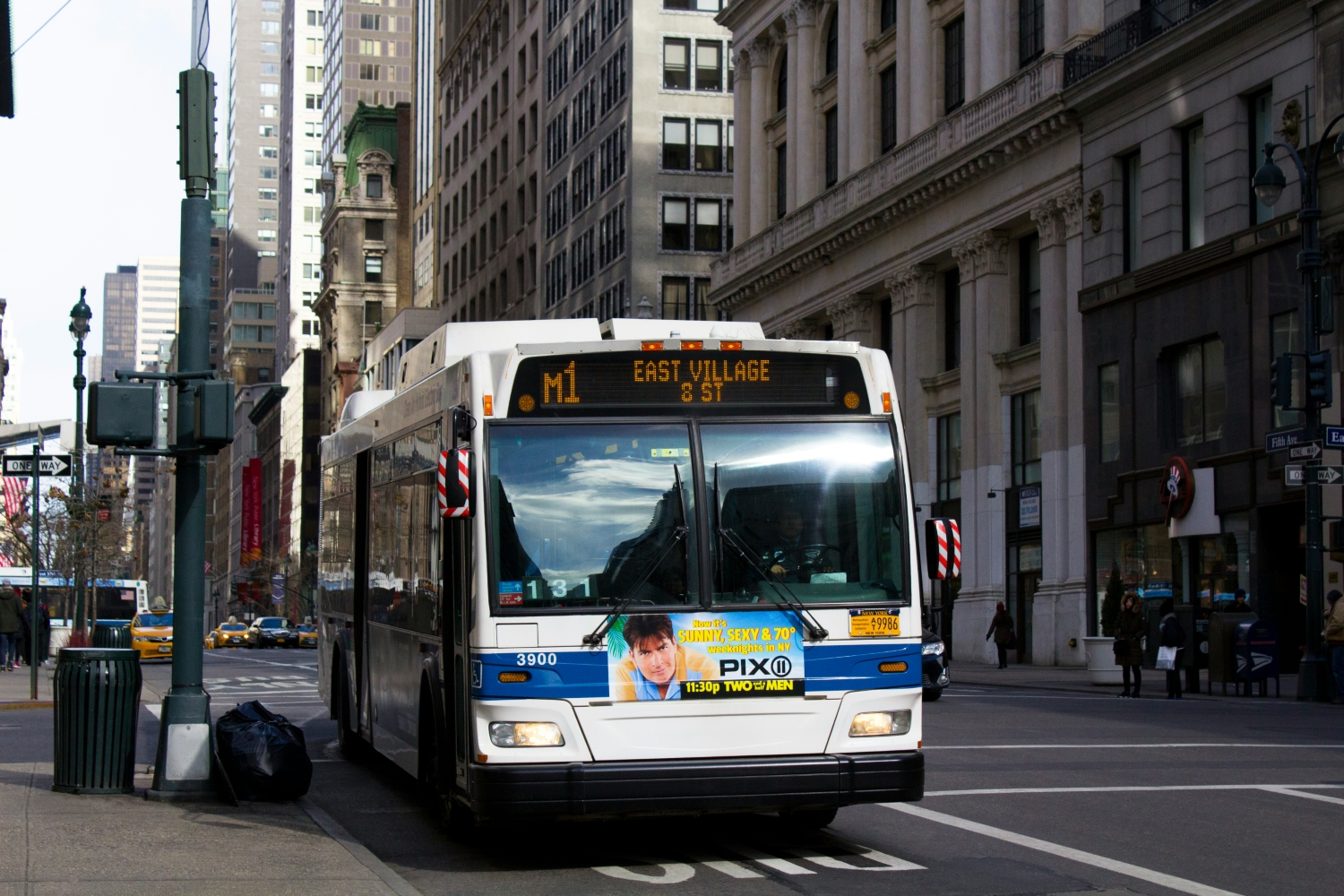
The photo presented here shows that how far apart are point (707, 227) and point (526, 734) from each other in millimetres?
62907

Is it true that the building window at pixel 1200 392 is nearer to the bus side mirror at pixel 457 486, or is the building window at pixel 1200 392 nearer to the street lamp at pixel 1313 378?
the street lamp at pixel 1313 378

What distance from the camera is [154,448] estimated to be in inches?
475

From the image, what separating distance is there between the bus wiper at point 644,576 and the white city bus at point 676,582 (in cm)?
1

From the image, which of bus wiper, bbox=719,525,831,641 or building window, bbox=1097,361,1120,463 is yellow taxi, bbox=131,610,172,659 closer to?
building window, bbox=1097,361,1120,463

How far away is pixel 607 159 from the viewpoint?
2886 inches

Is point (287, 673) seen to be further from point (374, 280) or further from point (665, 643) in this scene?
point (374, 280)

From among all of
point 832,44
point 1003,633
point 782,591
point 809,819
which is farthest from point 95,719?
point 832,44

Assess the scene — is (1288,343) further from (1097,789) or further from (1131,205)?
(1097,789)

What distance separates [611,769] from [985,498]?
3582 centimetres

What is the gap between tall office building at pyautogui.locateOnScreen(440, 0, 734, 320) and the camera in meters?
70.2

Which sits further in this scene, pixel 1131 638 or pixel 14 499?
pixel 14 499

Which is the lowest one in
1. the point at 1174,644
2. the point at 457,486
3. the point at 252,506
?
the point at 1174,644

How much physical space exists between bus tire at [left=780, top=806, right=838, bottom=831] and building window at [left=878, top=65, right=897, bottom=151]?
4079cm

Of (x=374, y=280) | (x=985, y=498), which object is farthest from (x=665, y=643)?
(x=374, y=280)
